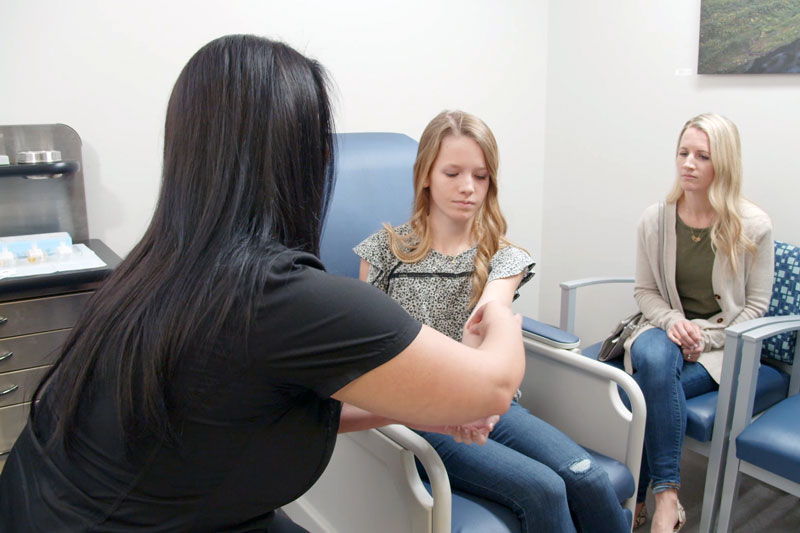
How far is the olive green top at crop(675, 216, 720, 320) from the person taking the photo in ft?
6.63

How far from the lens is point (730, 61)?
229cm

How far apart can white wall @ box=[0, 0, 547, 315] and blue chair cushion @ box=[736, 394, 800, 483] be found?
1546mm

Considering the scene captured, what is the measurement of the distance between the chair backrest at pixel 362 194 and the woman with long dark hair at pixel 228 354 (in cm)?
86

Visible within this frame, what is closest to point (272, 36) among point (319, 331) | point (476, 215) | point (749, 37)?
point (476, 215)

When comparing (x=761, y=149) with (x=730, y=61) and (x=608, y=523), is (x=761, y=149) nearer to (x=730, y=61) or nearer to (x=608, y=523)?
(x=730, y=61)

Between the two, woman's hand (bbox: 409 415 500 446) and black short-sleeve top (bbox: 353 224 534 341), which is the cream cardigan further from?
woman's hand (bbox: 409 415 500 446)

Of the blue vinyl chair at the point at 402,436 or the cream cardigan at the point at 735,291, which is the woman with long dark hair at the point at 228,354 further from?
the cream cardigan at the point at 735,291

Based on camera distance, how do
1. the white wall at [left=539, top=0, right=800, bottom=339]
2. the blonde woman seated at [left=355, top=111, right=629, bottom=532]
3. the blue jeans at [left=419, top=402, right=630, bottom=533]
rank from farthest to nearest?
1. the white wall at [left=539, top=0, right=800, bottom=339]
2. the blonde woman seated at [left=355, top=111, right=629, bottom=532]
3. the blue jeans at [left=419, top=402, right=630, bottom=533]

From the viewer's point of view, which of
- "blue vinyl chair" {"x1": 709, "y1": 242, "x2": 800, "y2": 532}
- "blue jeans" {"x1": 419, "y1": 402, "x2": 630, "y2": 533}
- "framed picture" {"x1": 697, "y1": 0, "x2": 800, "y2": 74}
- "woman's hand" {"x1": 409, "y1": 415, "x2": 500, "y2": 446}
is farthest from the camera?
"framed picture" {"x1": 697, "y1": 0, "x2": 800, "y2": 74}

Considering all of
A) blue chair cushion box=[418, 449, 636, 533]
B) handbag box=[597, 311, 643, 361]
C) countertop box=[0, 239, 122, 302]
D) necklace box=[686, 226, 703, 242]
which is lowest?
blue chair cushion box=[418, 449, 636, 533]

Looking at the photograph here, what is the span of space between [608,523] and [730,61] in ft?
5.66

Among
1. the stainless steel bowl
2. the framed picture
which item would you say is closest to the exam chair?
the framed picture

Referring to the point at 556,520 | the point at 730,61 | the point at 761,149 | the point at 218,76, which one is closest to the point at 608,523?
the point at 556,520

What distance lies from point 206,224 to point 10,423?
1.24 meters
